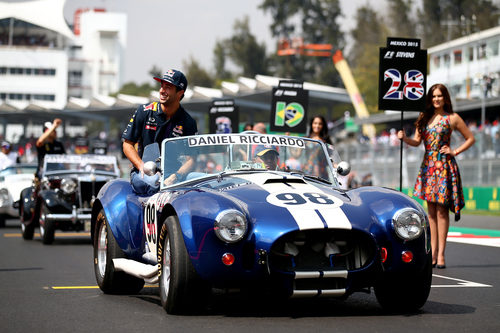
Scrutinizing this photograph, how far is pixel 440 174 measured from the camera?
35.0 ft

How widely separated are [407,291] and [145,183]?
2.47 m

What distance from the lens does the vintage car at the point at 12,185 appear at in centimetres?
1961

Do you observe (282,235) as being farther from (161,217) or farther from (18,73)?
(18,73)

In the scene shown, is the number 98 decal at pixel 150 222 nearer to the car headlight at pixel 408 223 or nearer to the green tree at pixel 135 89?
the car headlight at pixel 408 223

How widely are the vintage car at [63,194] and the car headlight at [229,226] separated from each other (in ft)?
31.3

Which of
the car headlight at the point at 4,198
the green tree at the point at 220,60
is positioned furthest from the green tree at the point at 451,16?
the car headlight at the point at 4,198

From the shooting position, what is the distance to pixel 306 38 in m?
114

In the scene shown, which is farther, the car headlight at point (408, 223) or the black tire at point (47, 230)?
the black tire at point (47, 230)

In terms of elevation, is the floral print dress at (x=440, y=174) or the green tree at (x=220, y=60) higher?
the green tree at (x=220, y=60)

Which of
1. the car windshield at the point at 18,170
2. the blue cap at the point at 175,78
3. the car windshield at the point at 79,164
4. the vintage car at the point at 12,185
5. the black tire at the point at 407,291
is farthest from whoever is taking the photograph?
the car windshield at the point at 18,170

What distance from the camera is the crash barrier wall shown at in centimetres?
2527

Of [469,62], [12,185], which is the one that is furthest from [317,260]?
[469,62]

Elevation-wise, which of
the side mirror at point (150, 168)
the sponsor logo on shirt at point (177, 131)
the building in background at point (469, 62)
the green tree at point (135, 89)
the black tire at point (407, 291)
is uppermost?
the green tree at point (135, 89)

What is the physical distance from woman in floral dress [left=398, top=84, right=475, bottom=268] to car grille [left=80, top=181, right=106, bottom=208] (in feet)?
22.7
